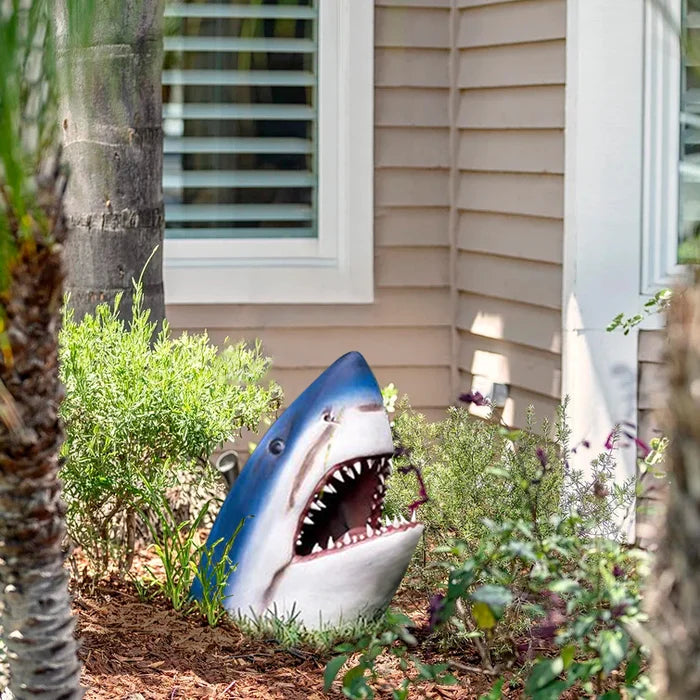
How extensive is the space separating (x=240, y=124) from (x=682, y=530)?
4.41 meters

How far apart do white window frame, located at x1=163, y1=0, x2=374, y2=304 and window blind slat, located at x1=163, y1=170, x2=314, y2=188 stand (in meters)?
0.11

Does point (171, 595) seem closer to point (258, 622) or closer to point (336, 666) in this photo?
point (258, 622)

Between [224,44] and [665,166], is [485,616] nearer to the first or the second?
[665,166]

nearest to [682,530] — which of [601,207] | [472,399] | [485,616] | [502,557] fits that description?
[485,616]

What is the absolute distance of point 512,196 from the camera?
510 centimetres

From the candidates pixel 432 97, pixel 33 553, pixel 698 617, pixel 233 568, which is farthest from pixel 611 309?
pixel 698 617

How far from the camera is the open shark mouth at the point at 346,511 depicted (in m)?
3.37

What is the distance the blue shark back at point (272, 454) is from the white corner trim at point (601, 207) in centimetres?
142

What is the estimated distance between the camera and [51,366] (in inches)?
83.3

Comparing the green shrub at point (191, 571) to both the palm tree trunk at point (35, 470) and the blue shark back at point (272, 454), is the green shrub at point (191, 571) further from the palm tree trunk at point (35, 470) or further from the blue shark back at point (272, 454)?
the palm tree trunk at point (35, 470)

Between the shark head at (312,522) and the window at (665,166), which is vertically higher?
the window at (665,166)

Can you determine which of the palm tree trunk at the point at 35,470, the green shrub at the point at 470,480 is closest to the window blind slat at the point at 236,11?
the green shrub at the point at 470,480

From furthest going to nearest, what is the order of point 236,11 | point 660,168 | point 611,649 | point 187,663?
1. point 236,11
2. point 660,168
3. point 187,663
4. point 611,649

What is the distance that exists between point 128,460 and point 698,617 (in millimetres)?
2367
